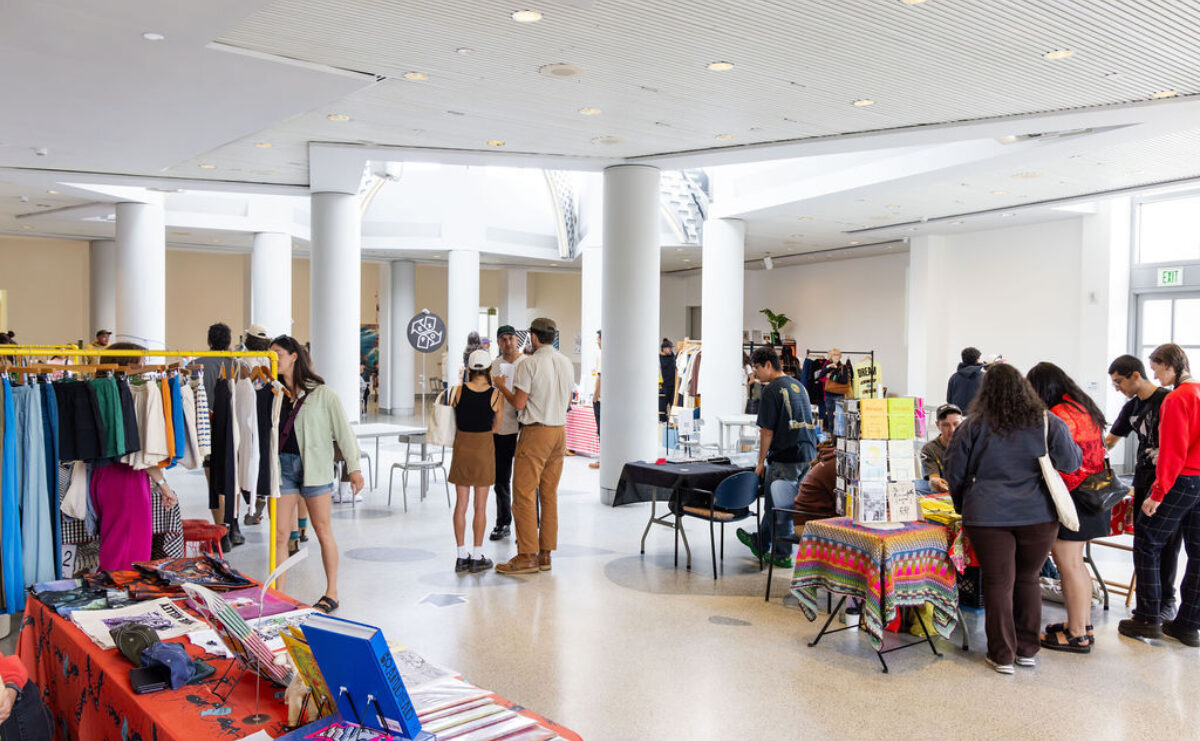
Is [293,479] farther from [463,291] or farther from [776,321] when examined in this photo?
[776,321]

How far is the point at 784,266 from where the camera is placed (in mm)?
22031

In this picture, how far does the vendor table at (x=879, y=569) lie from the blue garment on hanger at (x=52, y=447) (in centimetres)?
395

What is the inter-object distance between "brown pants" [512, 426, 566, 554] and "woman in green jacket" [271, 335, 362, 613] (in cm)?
135

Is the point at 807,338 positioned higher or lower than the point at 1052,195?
lower

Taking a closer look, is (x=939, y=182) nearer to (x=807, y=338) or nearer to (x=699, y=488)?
(x=699, y=488)

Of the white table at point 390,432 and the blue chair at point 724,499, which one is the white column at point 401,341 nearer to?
the white table at point 390,432

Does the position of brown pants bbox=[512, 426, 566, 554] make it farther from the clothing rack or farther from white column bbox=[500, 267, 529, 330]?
white column bbox=[500, 267, 529, 330]

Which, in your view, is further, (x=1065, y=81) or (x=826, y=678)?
(x=1065, y=81)

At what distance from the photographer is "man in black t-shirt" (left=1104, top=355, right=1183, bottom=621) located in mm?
5293

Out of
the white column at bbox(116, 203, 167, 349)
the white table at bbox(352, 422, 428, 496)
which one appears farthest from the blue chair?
A: the white column at bbox(116, 203, 167, 349)

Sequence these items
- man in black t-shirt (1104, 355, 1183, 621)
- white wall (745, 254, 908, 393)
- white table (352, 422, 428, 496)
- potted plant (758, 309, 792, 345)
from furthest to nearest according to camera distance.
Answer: potted plant (758, 309, 792, 345) < white wall (745, 254, 908, 393) < white table (352, 422, 428, 496) < man in black t-shirt (1104, 355, 1183, 621)

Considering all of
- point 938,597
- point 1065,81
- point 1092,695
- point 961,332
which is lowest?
point 1092,695

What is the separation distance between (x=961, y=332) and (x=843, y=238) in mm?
2743

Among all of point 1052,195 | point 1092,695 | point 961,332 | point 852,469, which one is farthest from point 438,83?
point 961,332
